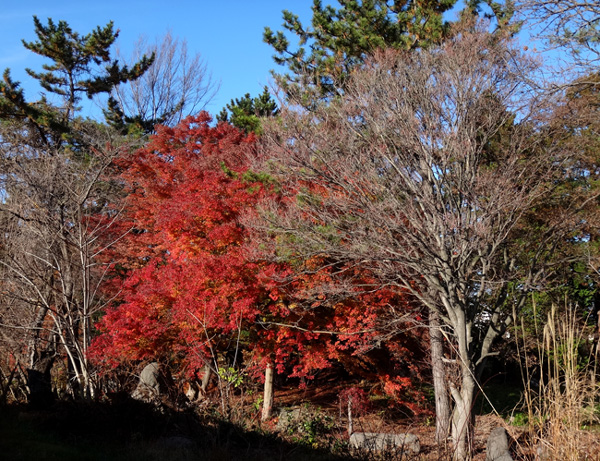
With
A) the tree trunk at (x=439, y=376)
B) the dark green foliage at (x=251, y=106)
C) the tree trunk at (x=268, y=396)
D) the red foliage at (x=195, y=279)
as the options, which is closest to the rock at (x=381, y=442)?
→ the tree trunk at (x=439, y=376)

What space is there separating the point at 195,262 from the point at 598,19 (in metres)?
8.42

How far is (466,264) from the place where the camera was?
9.64 m

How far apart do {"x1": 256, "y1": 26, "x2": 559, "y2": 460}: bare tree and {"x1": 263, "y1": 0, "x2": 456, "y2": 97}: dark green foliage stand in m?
1.92

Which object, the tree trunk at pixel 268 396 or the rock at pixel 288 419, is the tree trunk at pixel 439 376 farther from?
the tree trunk at pixel 268 396

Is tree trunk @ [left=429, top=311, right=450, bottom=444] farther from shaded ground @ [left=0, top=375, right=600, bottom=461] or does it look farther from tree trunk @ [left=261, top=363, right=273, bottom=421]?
tree trunk @ [left=261, top=363, right=273, bottom=421]

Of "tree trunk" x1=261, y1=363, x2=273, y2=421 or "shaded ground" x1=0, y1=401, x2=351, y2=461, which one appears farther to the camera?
"tree trunk" x1=261, y1=363, x2=273, y2=421

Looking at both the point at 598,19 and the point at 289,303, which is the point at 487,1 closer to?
the point at 598,19

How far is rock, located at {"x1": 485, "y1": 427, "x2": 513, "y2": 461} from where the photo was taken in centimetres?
754

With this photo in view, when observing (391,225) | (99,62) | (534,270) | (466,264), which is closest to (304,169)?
(391,225)

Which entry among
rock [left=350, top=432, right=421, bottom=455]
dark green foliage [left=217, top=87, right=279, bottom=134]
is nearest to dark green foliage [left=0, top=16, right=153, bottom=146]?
dark green foliage [left=217, top=87, right=279, bottom=134]

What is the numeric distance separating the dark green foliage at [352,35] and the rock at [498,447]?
8190 mm

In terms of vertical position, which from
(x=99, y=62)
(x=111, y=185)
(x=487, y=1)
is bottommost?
(x=111, y=185)

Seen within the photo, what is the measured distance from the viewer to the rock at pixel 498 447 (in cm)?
754

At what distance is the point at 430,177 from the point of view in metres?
9.33
